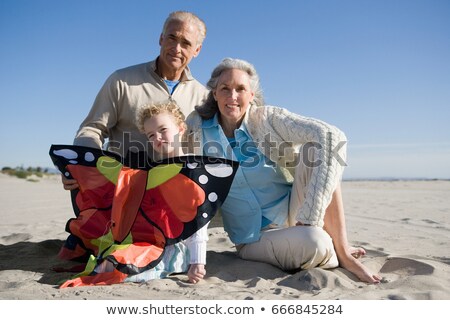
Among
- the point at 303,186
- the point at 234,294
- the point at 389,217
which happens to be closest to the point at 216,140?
the point at 303,186

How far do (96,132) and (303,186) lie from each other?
6.69 feet

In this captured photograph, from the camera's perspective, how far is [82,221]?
10.8 feet

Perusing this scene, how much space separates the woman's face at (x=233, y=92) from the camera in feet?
10.5

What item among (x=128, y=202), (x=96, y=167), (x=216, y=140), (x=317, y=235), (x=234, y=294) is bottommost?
(x=234, y=294)

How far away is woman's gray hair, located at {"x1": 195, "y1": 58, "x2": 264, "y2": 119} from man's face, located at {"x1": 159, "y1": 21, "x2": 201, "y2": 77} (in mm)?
983

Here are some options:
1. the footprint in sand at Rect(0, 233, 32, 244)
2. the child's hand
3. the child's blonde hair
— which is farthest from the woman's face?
the footprint in sand at Rect(0, 233, 32, 244)

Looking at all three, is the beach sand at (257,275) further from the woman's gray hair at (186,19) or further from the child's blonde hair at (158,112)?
the woman's gray hair at (186,19)

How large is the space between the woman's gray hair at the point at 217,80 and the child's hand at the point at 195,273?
120cm

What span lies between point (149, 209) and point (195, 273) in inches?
21.3

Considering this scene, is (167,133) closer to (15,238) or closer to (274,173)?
(274,173)

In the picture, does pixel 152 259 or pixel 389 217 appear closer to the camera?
pixel 152 259

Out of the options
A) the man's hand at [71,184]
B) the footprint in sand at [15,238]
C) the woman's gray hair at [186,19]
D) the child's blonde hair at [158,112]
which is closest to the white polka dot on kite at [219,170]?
the child's blonde hair at [158,112]
